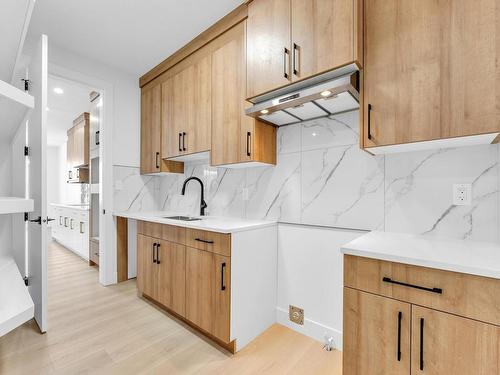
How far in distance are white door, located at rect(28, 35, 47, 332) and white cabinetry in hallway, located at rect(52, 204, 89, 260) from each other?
2117mm

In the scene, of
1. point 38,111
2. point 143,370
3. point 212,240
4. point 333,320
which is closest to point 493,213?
point 333,320

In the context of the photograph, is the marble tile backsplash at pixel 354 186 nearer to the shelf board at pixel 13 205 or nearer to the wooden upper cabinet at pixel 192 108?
Result: the wooden upper cabinet at pixel 192 108

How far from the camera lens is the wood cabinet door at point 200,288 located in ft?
5.92

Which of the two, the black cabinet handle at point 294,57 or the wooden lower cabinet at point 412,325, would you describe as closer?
the wooden lower cabinet at point 412,325

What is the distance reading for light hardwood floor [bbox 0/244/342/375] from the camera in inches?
62.5

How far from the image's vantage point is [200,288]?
1883mm

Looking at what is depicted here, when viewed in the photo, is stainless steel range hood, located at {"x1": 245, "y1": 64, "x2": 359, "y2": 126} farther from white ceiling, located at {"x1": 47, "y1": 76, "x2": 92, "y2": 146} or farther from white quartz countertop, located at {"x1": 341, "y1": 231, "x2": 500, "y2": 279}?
white ceiling, located at {"x1": 47, "y1": 76, "x2": 92, "y2": 146}

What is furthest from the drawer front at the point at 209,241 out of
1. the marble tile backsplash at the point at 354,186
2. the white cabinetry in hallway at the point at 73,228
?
the white cabinetry in hallway at the point at 73,228

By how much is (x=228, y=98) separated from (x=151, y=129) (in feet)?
4.55

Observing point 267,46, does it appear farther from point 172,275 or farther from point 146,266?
point 146,266

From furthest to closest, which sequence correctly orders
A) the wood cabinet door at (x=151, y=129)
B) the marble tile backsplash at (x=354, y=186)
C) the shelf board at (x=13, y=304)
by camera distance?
the wood cabinet door at (x=151, y=129) < the marble tile backsplash at (x=354, y=186) < the shelf board at (x=13, y=304)

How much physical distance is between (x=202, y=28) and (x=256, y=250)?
1999 millimetres

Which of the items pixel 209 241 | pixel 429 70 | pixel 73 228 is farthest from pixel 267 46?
pixel 73 228

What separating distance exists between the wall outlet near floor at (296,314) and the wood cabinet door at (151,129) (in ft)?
6.68
